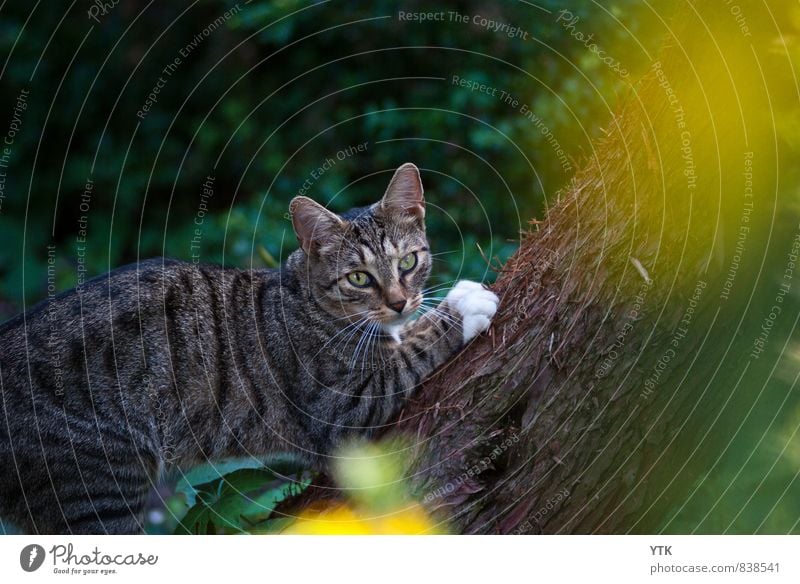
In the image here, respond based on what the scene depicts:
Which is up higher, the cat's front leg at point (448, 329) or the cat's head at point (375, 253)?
the cat's head at point (375, 253)

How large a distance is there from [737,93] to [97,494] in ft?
8.60

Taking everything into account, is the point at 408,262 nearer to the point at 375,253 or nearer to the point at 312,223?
the point at 375,253

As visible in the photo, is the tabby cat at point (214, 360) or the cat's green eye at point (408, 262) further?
the cat's green eye at point (408, 262)

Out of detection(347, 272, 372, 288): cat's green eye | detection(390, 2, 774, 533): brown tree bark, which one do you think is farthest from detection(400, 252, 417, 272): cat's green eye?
detection(390, 2, 774, 533): brown tree bark

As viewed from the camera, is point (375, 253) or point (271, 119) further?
point (271, 119)

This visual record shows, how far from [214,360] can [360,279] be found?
68 centimetres

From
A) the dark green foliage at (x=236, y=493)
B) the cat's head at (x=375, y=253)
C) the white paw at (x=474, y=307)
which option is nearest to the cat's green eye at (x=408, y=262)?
the cat's head at (x=375, y=253)

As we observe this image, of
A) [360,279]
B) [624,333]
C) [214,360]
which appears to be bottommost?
[624,333]

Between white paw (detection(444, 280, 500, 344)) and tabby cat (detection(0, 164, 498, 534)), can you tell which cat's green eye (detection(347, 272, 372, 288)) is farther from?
white paw (detection(444, 280, 500, 344))

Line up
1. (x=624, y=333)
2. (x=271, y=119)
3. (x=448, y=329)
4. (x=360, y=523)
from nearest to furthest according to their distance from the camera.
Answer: (x=624, y=333) < (x=360, y=523) < (x=448, y=329) < (x=271, y=119)

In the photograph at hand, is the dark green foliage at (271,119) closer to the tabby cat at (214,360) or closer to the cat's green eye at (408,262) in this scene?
the cat's green eye at (408,262)

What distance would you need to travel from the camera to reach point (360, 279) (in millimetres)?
3434
